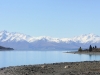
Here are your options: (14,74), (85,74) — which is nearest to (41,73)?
(14,74)

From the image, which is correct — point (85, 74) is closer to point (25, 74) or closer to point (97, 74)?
point (97, 74)

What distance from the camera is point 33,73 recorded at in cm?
2947

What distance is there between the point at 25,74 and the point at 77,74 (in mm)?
5403

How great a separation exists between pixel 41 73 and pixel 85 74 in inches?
192

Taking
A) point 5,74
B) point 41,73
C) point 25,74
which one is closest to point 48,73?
point 41,73

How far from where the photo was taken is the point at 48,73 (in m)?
29.5

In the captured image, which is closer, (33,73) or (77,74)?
(77,74)

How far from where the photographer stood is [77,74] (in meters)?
27.7

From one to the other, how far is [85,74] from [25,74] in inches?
244

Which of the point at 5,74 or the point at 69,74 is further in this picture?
the point at 5,74

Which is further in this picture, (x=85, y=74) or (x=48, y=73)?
(x=48, y=73)

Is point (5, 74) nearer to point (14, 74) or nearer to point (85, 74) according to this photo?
point (14, 74)

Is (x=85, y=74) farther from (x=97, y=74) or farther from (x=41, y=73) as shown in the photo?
(x=41, y=73)

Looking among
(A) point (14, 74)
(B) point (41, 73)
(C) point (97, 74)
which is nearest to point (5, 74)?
(A) point (14, 74)
